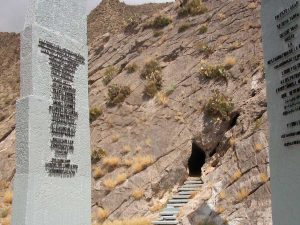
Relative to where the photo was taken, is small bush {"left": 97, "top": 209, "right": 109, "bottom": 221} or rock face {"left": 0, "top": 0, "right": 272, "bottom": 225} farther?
small bush {"left": 97, "top": 209, "right": 109, "bottom": 221}

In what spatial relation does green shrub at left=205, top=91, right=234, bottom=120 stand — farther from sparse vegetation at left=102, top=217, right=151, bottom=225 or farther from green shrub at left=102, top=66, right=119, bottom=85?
green shrub at left=102, top=66, right=119, bottom=85

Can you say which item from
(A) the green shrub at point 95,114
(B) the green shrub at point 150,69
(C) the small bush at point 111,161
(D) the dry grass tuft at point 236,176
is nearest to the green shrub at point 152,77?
(B) the green shrub at point 150,69

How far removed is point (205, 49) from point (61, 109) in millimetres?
12350

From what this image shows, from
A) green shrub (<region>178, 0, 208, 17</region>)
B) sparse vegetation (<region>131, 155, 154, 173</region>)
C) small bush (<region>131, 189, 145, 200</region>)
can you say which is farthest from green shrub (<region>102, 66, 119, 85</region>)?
small bush (<region>131, 189, 145, 200</region>)

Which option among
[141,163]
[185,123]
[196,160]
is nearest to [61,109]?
[141,163]

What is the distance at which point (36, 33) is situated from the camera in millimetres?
9711

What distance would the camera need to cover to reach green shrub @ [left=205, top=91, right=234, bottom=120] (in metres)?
17.3

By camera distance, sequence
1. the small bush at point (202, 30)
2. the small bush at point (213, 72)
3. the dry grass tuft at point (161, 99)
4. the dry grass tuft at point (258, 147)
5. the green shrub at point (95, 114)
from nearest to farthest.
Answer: the dry grass tuft at point (258, 147), the small bush at point (213, 72), the dry grass tuft at point (161, 99), the green shrub at point (95, 114), the small bush at point (202, 30)

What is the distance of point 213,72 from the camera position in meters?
19.4

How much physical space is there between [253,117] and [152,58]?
833cm

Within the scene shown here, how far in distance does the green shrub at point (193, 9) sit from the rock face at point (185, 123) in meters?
0.42

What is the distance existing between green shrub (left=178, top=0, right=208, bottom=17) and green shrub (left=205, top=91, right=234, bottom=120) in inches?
302

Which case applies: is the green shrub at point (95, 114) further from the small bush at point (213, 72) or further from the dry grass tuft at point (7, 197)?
the small bush at point (213, 72)

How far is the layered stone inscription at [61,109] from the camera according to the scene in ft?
32.0
